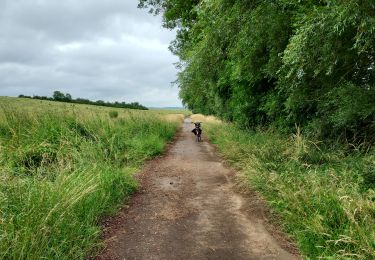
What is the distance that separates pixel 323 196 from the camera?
5281mm

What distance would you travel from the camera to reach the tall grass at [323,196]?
4.30m

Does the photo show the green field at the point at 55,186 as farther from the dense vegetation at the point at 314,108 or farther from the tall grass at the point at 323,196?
the dense vegetation at the point at 314,108

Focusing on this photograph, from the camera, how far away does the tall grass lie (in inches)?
169

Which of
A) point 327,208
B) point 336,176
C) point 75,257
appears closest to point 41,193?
point 75,257

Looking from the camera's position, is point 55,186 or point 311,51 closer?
point 55,186

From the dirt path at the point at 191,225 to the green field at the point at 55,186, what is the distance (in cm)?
41

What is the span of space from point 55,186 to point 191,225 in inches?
86.9

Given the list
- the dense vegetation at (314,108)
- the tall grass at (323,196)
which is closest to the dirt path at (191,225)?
the tall grass at (323,196)

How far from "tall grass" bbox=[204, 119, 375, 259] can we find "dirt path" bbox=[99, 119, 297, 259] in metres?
0.37

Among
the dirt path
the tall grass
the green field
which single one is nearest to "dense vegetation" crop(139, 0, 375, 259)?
the tall grass

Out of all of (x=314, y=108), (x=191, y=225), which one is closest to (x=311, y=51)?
(x=191, y=225)

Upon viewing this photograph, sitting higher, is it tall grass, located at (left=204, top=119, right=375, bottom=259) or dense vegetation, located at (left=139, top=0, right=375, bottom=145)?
dense vegetation, located at (left=139, top=0, right=375, bottom=145)

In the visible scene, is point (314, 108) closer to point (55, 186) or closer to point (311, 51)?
point (311, 51)

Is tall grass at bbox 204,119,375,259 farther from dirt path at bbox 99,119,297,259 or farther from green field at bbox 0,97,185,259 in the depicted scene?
green field at bbox 0,97,185,259
